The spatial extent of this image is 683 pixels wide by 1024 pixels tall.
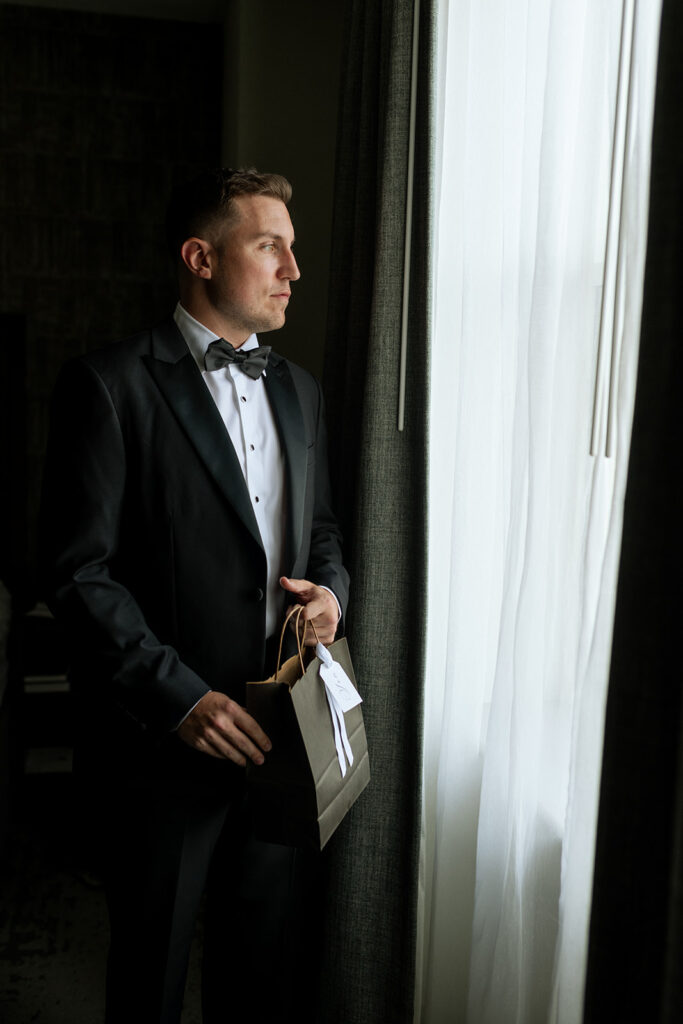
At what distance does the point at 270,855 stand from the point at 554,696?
625 mm

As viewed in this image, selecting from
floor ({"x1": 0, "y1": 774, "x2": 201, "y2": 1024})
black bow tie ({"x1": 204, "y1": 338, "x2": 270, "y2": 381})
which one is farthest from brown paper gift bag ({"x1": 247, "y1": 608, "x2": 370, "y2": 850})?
floor ({"x1": 0, "y1": 774, "x2": 201, "y2": 1024})

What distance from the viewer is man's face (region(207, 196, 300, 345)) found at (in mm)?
1468

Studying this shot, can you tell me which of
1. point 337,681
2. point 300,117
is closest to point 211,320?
point 337,681

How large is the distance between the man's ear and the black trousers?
860 millimetres

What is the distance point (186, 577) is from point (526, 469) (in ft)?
1.86

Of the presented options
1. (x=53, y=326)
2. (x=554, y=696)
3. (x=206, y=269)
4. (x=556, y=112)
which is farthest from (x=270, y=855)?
(x=53, y=326)

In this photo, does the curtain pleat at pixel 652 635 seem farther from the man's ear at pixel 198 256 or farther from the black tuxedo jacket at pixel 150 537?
the man's ear at pixel 198 256

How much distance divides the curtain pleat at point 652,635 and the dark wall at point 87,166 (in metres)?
3.08

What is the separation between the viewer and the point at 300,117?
2.38m

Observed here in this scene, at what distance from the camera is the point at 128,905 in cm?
144

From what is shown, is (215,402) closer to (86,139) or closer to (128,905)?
(128,905)

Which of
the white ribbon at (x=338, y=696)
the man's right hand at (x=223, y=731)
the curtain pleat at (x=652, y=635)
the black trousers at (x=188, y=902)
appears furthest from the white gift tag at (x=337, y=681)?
the curtain pleat at (x=652, y=635)

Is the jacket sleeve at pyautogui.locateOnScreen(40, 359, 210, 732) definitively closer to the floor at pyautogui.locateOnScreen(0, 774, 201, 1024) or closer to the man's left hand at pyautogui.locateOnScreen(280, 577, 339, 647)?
the man's left hand at pyautogui.locateOnScreen(280, 577, 339, 647)

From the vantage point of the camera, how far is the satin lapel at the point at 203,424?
1.41m
